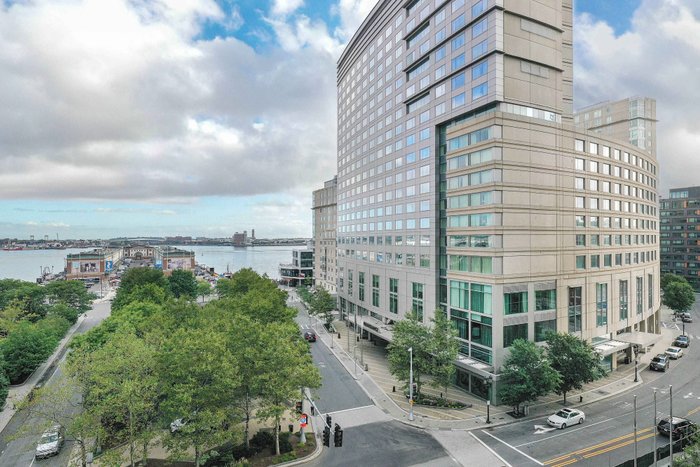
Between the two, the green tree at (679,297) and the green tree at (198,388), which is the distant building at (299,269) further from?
the green tree at (198,388)

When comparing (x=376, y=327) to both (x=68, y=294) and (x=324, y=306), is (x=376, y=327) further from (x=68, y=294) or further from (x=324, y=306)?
(x=68, y=294)

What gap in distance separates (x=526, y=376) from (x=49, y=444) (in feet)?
132

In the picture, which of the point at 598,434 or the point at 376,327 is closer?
the point at 598,434

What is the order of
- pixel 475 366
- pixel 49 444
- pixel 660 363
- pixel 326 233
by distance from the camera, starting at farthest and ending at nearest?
1. pixel 326 233
2. pixel 660 363
3. pixel 475 366
4. pixel 49 444

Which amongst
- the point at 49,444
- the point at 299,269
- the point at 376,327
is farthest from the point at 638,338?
the point at 299,269

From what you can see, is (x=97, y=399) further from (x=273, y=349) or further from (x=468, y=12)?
(x=468, y=12)

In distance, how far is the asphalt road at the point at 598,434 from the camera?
93.1 ft

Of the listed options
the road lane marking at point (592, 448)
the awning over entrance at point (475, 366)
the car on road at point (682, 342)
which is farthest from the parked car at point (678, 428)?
the car on road at point (682, 342)

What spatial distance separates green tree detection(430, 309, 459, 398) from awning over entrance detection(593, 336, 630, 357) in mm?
19103

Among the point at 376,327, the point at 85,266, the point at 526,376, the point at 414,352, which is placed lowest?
the point at 376,327

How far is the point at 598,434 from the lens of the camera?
105 feet

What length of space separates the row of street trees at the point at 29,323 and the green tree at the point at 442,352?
41.8 meters

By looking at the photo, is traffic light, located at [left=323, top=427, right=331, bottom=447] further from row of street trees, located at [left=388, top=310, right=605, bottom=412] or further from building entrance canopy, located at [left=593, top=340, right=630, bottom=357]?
building entrance canopy, located at [left=593, top=340, right=630, bottom=357]

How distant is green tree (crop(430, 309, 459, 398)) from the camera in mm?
36562
